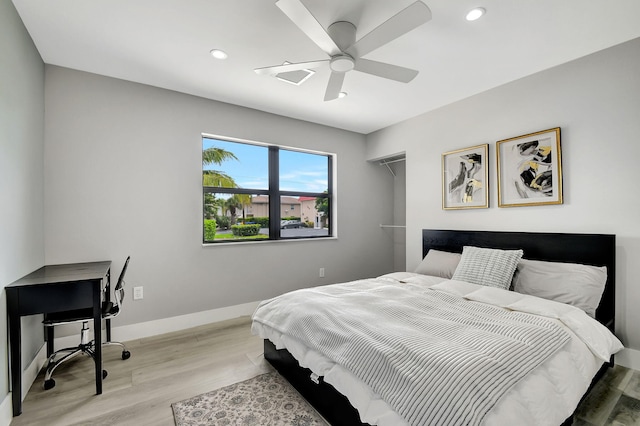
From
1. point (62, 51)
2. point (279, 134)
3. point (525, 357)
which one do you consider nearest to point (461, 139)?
point (279, 134)

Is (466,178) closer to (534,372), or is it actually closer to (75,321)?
(534,372)

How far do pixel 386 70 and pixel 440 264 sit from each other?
6.93 ft

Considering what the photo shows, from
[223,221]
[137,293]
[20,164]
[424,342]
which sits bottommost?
[137,293]

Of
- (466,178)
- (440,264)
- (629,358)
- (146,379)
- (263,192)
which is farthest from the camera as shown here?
(263,192)

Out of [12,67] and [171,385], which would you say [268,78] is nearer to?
[12,67]

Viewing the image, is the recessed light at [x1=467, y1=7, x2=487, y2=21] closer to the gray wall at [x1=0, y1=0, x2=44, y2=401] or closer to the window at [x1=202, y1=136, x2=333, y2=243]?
the window at [x1=202, y1=136, x2=333, y2=243]

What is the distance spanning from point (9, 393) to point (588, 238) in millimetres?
4288

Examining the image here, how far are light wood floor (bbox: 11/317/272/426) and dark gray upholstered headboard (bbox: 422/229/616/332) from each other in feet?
8.16

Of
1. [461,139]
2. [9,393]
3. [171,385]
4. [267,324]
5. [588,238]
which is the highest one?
[461,139]

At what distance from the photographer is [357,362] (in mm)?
1499

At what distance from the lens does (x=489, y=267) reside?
106 inches

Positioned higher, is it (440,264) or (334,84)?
(334,84)


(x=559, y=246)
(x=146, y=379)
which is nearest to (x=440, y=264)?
(x=559, y=246)

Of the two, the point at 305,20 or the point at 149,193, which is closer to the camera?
the point at 305,20
